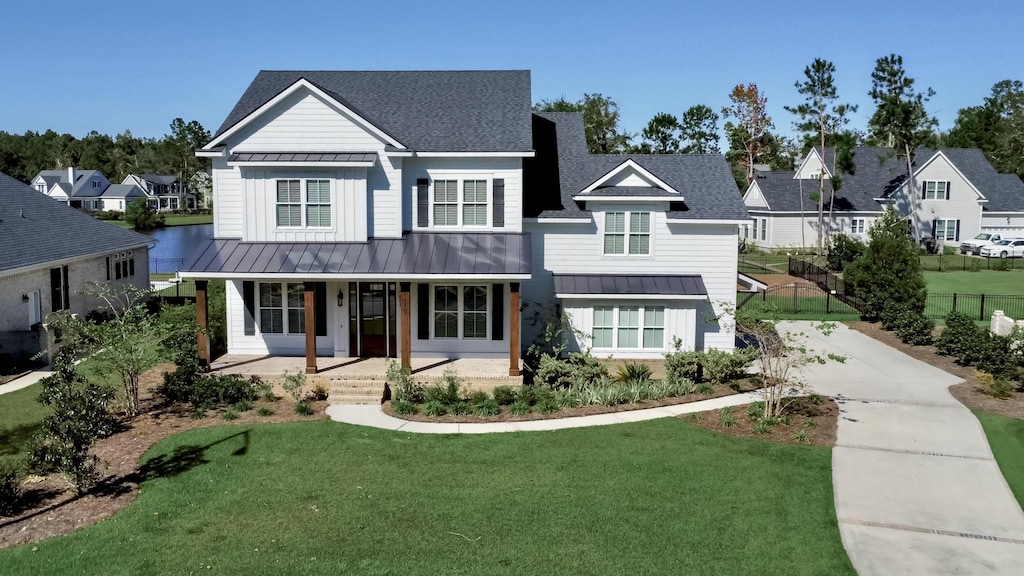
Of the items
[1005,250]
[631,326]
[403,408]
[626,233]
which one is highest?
[626,233]

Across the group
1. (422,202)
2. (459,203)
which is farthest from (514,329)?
(422,202)

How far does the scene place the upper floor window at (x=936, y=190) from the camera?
54656 millimetres

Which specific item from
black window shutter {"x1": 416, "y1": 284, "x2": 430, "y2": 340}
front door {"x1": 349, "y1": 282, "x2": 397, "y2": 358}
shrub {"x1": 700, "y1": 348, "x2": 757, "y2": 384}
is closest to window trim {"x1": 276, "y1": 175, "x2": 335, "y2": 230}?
front door {"x1": 349, "y1": 282, "x2": 397, "y2": 358}

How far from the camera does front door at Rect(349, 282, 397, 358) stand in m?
22.2

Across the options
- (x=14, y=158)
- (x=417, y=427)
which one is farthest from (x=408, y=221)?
(x=14, y=158)

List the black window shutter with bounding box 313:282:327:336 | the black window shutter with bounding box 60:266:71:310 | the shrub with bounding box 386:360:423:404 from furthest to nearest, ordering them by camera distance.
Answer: the black window shutter with bounding box 60:266:71:310, the black window shutter with bounding box 313:282:327:336, the shrub with bounding box 386:360:423:404

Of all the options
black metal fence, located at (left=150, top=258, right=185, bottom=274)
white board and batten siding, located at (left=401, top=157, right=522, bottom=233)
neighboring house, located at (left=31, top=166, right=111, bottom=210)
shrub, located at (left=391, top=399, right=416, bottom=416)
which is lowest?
shrub, located at (left=391, top=399, right=416, bottom=416)

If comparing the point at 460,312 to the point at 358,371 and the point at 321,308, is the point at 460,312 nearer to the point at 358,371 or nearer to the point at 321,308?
the point at 358,371

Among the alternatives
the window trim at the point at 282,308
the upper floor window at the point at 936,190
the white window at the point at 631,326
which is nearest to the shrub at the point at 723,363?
the white window at the point at 631,326

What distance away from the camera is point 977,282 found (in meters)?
40.0

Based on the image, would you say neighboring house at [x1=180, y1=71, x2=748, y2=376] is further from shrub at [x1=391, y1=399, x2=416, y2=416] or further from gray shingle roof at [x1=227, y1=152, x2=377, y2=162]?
shrub at [x1=391, y1=399, x2=416, y2=416]

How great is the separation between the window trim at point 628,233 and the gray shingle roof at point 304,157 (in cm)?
739

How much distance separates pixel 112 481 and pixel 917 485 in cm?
1419

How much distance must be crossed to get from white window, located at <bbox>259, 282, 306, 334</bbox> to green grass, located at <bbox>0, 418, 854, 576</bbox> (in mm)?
6513
